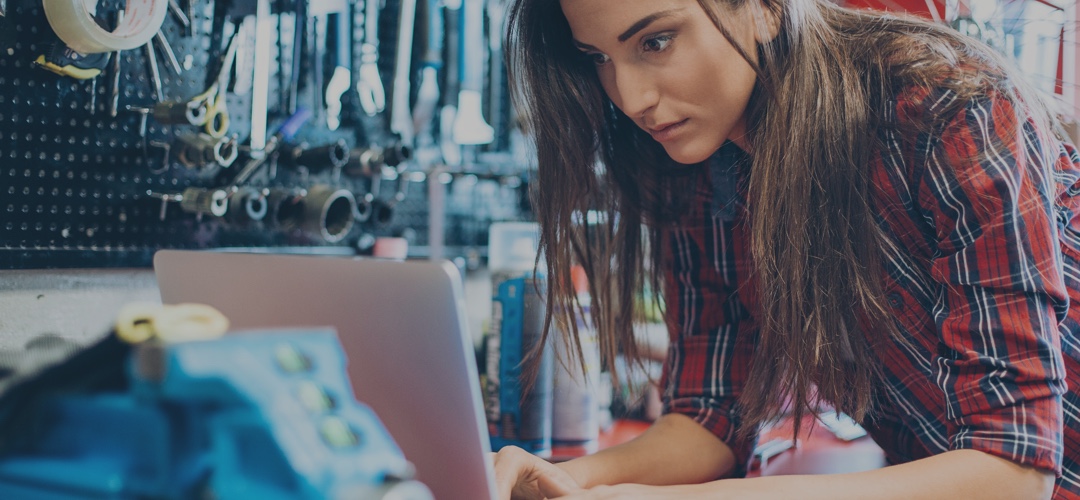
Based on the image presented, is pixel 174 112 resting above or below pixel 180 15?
below

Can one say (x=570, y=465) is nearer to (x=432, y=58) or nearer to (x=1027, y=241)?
(x=1027, y=241)

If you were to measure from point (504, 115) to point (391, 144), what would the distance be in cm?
34

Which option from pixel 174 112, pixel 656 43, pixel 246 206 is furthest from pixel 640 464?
pixel 174 112

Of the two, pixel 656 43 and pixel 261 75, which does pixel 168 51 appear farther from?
pixel 656 43

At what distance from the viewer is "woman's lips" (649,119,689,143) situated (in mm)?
1061

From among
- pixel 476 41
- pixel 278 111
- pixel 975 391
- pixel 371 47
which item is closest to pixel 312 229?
pixel 278 111

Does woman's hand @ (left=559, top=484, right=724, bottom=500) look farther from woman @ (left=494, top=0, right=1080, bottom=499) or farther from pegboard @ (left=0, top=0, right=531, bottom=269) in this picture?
pegboard @ (left=0, top=0, right=531, bottom=269)

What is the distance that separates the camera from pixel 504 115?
1.91 m

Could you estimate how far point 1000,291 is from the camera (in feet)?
2.77

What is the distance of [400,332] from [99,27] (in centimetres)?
75

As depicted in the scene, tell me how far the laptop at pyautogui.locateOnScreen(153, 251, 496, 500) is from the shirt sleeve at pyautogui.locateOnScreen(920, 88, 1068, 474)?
1.67 feet

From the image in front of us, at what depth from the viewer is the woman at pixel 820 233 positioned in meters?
0.84

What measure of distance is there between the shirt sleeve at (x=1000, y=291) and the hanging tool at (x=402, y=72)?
104cm

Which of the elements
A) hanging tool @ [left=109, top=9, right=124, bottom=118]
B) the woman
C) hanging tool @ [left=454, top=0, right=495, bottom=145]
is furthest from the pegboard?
the woman
